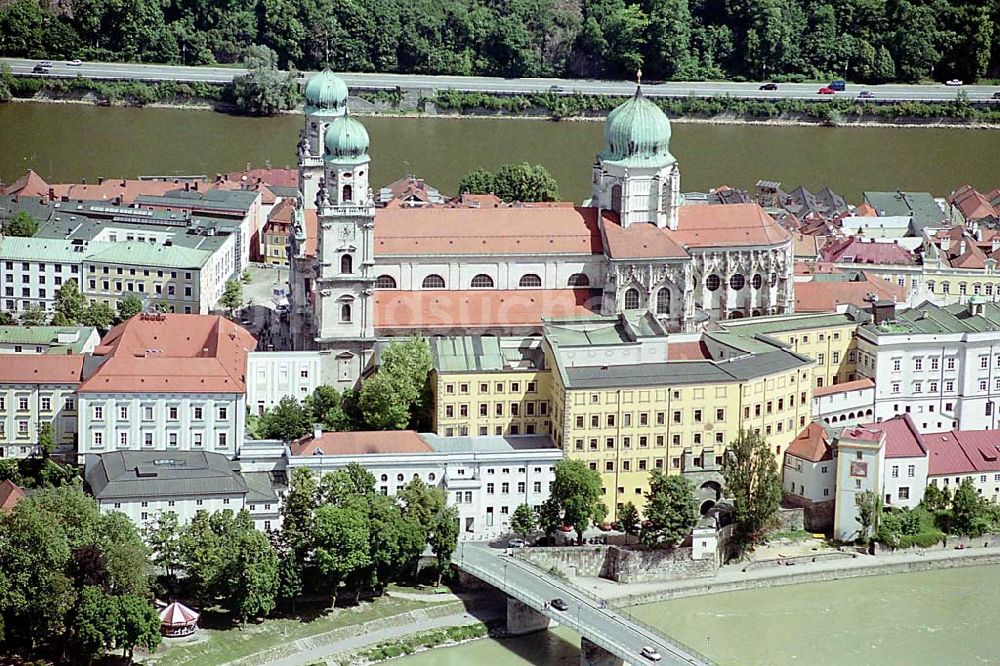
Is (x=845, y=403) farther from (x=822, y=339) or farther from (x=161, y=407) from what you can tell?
(x=161, y=407)

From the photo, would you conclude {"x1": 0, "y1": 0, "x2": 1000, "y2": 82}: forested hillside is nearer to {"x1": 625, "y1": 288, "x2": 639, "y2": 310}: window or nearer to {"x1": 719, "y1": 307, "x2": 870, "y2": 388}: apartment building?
{"x1": 625, "y1": 288, "x2": 639, "y2": 310}: window

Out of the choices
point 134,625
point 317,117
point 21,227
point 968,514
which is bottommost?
point 134,625

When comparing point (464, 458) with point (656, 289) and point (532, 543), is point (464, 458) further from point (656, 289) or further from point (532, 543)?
point (656, 289)

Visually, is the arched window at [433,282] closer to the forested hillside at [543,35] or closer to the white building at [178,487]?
the white building at [178,487]

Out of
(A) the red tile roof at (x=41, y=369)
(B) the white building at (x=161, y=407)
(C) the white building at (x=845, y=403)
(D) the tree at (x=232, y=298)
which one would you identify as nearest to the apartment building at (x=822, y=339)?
(C) the white building at (x=845, y=403)

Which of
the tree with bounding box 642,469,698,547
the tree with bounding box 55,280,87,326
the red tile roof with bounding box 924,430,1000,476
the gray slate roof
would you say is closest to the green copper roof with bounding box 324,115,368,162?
the gray slate roof

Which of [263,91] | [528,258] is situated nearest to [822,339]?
[528,258]

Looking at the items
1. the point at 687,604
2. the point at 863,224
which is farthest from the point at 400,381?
the point at 863,224
